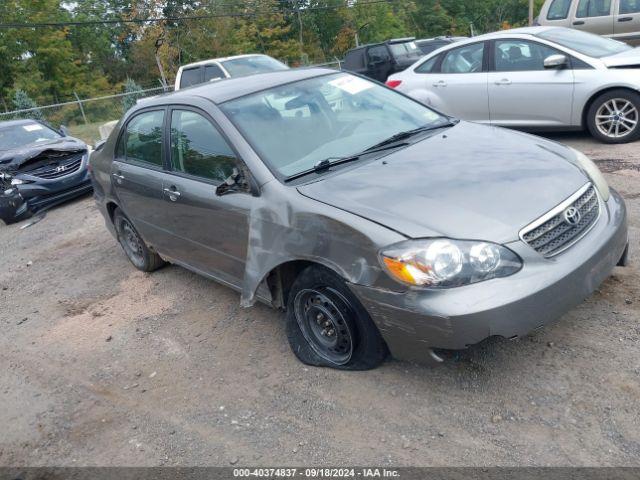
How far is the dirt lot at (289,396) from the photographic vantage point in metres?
2.72

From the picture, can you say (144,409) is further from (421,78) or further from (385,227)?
(421,78)

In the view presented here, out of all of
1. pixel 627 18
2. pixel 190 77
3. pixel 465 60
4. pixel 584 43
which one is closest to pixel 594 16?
pixel 627 18

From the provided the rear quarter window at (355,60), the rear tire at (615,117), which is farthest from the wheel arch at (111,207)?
the rear quarter window at (355,60)

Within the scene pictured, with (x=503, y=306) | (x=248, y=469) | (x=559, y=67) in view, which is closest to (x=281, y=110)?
(x=503, y=306)

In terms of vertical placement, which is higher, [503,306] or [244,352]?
[503,306]

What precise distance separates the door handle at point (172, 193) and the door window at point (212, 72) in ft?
27.6

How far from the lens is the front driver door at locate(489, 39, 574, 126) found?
276 inches

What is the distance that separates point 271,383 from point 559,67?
5.69 meters

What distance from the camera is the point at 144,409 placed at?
11.4 ft

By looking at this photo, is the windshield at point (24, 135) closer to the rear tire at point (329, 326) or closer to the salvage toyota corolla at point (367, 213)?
the salvage toyota corolla at point (367, 213)

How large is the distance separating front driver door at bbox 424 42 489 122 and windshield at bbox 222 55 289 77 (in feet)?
16.0

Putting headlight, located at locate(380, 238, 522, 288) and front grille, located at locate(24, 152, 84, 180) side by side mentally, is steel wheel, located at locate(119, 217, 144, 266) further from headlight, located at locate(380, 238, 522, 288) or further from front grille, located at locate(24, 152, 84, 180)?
front grille, located at locate(24, 152, 84, 180)

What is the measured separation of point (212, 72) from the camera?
12.3m

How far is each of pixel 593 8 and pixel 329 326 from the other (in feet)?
36.5
